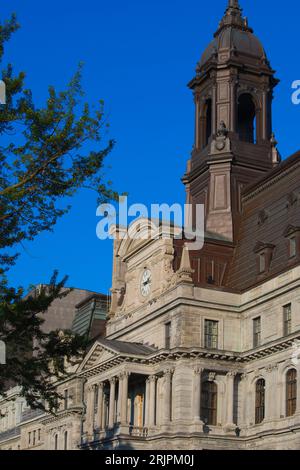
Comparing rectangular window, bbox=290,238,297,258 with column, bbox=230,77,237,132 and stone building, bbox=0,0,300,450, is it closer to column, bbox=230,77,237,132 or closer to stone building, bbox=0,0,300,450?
stone building, bbox=0,0,300,450

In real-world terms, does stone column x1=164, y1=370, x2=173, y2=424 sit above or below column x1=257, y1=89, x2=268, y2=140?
below

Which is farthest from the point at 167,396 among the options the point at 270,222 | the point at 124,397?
the point at 270,222

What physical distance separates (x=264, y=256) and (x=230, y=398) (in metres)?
9.35

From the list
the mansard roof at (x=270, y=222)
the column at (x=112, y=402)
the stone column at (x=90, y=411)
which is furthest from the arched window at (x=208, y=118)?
the column at (x=112, y=402)

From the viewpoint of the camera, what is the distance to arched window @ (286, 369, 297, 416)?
52.9 m

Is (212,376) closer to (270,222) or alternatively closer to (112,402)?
(112,402)

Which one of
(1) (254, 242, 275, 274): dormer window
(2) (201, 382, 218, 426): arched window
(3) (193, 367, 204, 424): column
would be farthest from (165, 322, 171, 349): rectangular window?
(1) (254, 242, 275, 274): dormer window

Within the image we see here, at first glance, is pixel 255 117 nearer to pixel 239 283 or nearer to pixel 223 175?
pixel 223 175

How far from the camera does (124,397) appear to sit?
5888 cm

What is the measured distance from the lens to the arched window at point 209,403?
57.5m

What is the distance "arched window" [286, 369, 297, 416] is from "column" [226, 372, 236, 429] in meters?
5.00

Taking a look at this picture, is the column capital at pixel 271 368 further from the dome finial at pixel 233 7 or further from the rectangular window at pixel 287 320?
the dome finial at pixel 233 7

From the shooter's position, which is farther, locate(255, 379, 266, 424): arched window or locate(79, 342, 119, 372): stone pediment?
locate(79, 342, 119, 372): stone pediment
